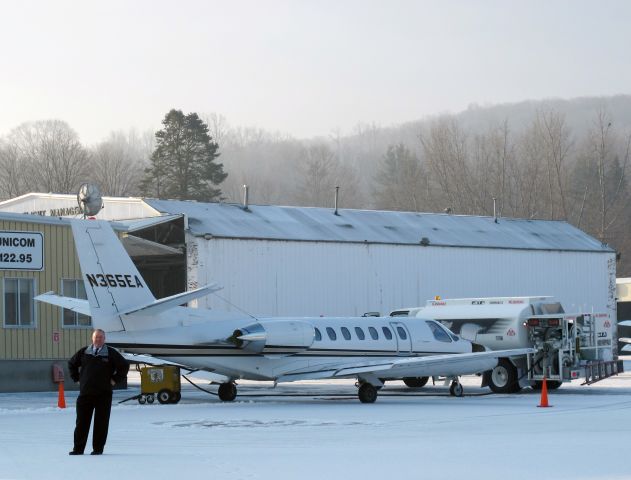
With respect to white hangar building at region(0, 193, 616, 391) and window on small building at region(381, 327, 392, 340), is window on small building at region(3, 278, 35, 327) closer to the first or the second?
white hangar building at region(0, 193, 616, 391)

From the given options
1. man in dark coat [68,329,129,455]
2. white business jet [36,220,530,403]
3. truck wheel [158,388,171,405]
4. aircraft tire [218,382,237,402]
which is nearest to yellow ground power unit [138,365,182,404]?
truck wheel [158,388,171,405]

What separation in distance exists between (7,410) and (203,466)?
44.8 feet

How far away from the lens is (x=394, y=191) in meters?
122

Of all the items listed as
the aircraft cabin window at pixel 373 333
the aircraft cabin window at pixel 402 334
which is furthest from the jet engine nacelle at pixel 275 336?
the aircraft cabin window at pixel 402 334

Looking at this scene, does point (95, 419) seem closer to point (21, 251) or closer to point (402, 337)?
point (402, 337)

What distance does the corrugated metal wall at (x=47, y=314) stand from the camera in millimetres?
35062

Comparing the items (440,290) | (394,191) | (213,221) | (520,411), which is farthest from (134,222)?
(394,191)

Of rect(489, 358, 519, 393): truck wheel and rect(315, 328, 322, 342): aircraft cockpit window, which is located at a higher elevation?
rect(315, 328, 322, 342): aircraft cockpit window

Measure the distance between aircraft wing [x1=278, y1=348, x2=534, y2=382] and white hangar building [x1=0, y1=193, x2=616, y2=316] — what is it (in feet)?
51.8

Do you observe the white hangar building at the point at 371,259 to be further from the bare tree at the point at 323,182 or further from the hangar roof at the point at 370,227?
the bare tree at the point at 323,182

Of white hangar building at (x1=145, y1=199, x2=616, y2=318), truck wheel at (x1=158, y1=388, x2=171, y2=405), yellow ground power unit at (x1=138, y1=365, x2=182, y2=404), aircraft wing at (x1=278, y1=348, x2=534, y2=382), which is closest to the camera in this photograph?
aircraft wing at (x1=278, y1=348, x2=534, y2=382)

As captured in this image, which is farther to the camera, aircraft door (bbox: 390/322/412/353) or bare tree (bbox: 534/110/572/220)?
bare tree (bbox: 534/110/572/220)

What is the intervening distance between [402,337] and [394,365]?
2.75 metres

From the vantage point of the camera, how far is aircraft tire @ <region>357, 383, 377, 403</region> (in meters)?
29.6
